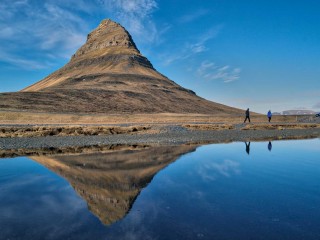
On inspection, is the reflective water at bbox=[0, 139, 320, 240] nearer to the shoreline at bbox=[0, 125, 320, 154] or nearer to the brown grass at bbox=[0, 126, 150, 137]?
the shoreline at bbox=[0, 125, 320, 154]

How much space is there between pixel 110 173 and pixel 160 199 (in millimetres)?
5020

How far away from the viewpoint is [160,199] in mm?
9836

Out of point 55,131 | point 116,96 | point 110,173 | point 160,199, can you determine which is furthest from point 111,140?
point 116,96

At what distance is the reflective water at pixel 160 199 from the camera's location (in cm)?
721

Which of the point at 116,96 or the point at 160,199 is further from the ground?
the point at 116,96

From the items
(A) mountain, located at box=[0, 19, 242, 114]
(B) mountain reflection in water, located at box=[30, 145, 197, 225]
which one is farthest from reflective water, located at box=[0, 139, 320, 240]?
(A) mountain, located at box=[0, 19, 242, 114]

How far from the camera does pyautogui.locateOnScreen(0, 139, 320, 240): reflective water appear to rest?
23.7 ft

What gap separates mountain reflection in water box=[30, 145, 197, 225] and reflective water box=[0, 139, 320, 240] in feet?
0.12

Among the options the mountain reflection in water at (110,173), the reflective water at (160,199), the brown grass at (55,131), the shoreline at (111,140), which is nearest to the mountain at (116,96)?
the brown grass at (55,131)

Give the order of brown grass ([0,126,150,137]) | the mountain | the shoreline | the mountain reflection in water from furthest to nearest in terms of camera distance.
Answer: the mountain → brown grass ([0,126,150,137]) → the shoreline → the mountain reflection in water

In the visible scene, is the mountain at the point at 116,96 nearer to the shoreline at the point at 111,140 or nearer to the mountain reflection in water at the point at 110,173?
the shoreline at the point at 111,140

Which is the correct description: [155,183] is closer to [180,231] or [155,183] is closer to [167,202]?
[167,202]

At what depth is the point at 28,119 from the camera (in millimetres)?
53594

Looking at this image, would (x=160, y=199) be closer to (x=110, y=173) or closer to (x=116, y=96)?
(x=110, y=173)
